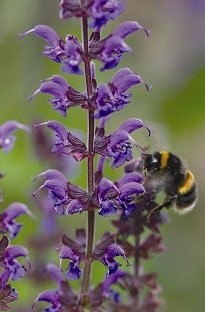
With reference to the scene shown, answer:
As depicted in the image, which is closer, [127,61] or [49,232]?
[49,232]

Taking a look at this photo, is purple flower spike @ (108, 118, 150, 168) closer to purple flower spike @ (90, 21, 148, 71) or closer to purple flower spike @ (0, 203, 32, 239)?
purple flower spike @ (90, 21, 148, 71)

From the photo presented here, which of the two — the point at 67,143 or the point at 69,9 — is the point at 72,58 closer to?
the point at 69,9

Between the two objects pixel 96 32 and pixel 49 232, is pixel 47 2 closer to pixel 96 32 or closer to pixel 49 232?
pixel 49 232

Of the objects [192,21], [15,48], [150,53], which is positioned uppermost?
[192,21]

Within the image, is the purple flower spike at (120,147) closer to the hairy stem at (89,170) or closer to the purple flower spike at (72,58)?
the hairy stem at (89,170)

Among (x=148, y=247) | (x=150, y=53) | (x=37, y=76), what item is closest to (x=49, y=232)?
(x=148, y=247)
